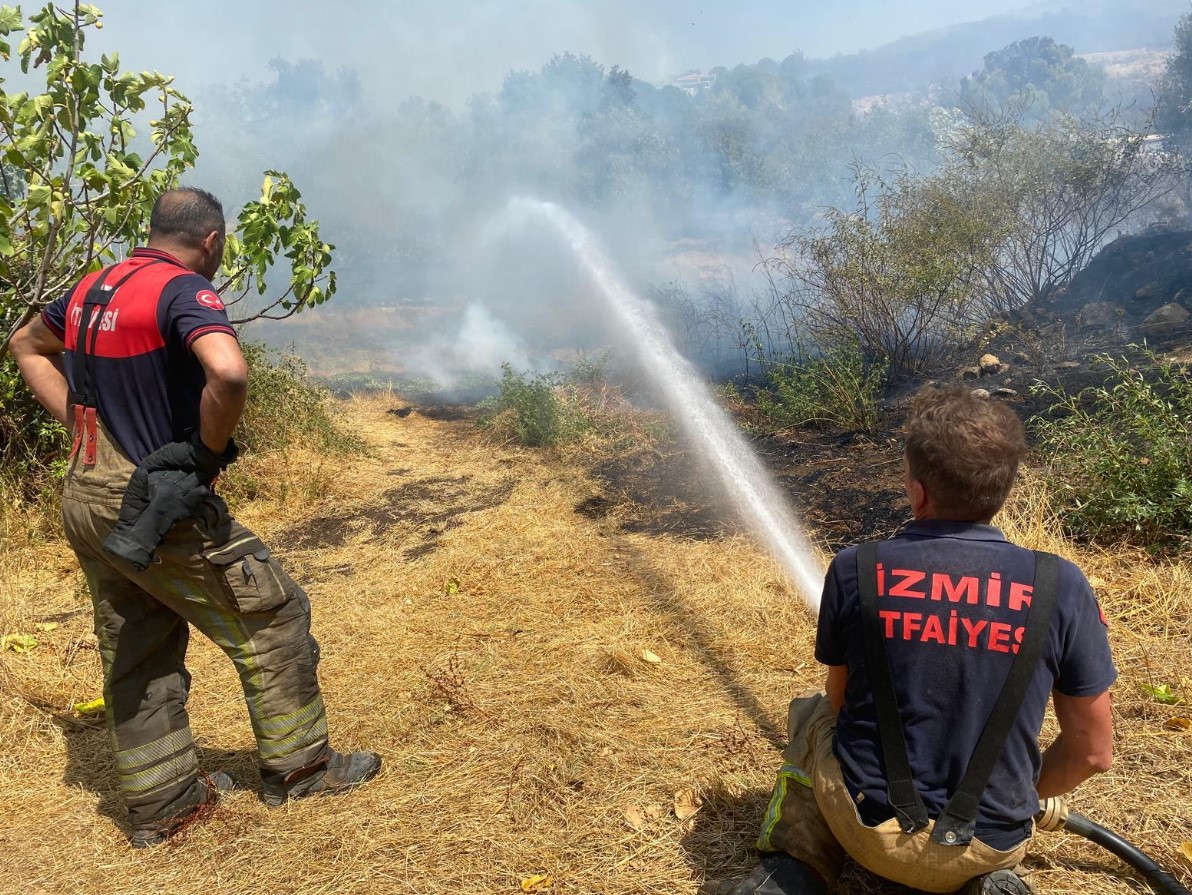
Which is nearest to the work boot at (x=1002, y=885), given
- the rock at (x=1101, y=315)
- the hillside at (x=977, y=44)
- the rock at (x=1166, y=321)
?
the rock at (x=1166, y=321)

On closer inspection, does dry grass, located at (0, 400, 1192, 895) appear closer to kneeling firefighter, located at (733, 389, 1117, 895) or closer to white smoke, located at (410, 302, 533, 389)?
kneeling firefighter, located at (733, 389, 1117, 895)

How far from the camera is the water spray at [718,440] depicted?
4805mm

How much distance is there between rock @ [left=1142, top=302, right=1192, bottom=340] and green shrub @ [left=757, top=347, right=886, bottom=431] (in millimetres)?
4100

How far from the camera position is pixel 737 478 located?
6617 millimetres

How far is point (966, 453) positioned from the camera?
1.69 m

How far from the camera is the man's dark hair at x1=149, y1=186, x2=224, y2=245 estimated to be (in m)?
2.56

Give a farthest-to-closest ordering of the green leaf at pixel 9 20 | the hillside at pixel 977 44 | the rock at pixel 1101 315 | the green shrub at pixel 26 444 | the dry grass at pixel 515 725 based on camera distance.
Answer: the hillside at pixel 977 44
the rock at pixel 1101 315
the green shrub at pixel 26 444
the green leaf at pixel 9 20
the dry grass at pixel 515 725

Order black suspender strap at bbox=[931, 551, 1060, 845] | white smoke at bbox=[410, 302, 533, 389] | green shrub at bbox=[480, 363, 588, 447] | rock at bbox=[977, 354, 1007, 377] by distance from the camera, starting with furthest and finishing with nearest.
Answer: white smoke at bbox=[410, 302, 533, 389], rock at bbox=[977, 354, 1007, 377], green shrub at bbox=[480, 363, 588, 447], black suspender strap at bbox=[931, 551, 1060, 845]

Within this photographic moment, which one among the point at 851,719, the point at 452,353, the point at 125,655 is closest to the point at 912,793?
the point at 851,719

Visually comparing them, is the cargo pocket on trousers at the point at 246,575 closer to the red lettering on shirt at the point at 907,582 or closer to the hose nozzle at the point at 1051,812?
the red lettering on shirt at the point at 907,582

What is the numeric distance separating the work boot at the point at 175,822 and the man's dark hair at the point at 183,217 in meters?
1.85

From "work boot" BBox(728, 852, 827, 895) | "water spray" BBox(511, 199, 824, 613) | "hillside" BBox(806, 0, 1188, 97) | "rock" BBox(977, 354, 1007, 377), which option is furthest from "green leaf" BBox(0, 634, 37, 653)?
"hillside" BBox(806, 0, 1188, 97)

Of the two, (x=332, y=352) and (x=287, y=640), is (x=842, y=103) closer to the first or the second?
(x=332, y=352)

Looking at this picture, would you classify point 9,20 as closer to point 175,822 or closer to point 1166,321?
point 175,822
